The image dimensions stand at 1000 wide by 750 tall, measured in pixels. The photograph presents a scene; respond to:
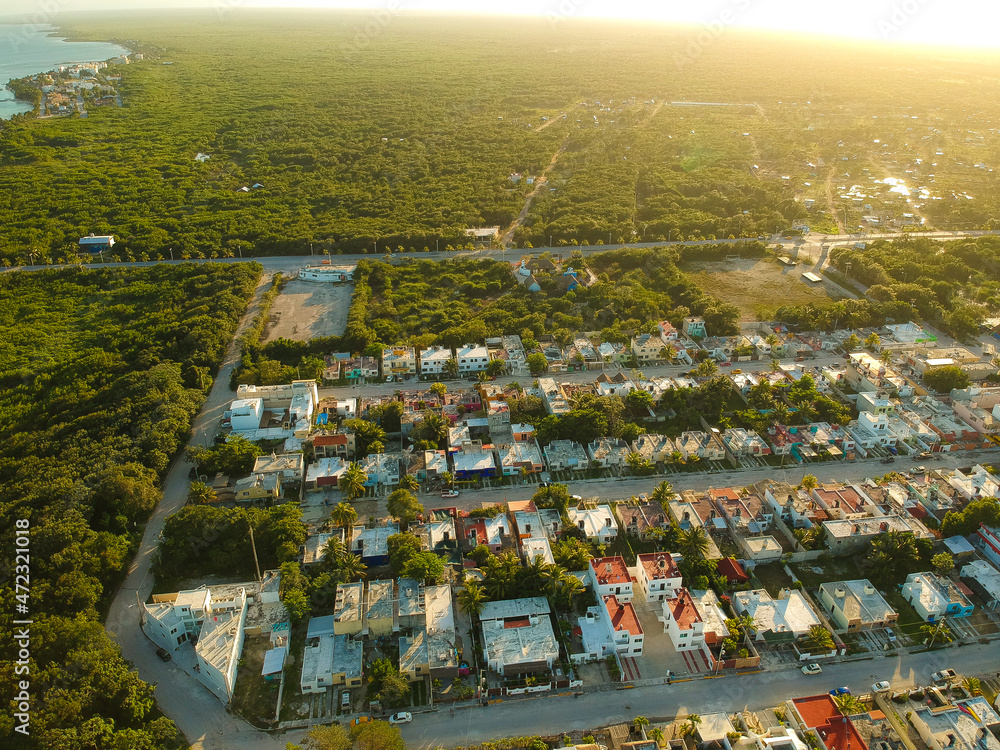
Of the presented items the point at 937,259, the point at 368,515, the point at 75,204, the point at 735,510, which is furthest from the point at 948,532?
the point at 75,204

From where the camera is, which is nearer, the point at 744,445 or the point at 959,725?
the point at 959,725

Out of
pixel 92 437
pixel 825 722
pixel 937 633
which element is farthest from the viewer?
pixel 92 437

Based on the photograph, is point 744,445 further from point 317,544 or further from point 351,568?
point 317,544

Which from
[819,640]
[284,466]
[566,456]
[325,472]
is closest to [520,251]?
[566,456]

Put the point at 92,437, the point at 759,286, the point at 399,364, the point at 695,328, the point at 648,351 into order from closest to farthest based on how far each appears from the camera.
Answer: the point at 92,437
the point at 399,364
the point at 648,351
the point at 695,328
the point at 759,286

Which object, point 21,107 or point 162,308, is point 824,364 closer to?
point 162,308

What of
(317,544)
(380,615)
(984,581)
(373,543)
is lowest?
(317,544)

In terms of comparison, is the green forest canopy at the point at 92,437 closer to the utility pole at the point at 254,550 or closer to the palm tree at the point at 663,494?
the utility pole at the point at 254,550
